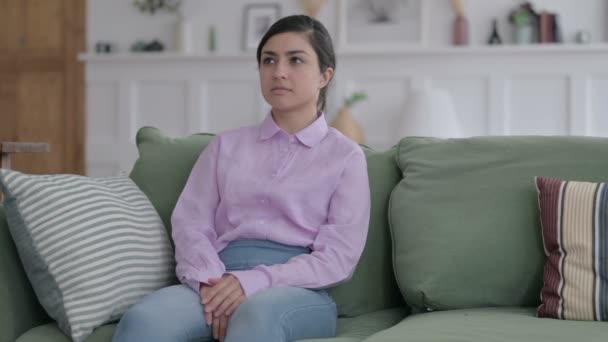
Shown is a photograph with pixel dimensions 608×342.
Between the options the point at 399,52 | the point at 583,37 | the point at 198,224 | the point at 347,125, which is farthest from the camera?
the point at 399,52

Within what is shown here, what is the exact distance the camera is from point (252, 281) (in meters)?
1.71

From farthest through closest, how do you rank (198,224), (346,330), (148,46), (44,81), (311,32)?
(44,81) → (148,46) → (311,32) → (198,224) → (346,330)

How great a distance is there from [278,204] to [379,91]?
11.3 ft

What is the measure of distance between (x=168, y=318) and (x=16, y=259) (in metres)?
0.45

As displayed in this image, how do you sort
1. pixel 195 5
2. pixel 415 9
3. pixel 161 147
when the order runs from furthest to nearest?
pixel 195 5 < pixel 415 9 < pixel 161 147

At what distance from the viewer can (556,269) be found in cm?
169

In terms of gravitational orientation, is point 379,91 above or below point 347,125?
above

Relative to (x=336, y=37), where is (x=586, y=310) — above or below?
below

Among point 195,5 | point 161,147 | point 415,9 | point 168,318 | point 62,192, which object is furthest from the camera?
point 195,5

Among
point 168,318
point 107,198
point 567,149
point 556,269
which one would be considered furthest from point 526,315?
point 107,198

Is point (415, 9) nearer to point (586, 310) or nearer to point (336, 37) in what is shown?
point (336, 37)

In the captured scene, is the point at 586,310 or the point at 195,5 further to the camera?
the point at 195,5

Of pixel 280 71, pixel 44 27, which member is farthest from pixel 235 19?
pixel 280 71

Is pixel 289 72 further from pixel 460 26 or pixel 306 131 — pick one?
pixel 460 26
